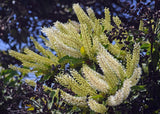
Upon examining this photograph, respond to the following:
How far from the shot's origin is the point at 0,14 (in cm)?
425

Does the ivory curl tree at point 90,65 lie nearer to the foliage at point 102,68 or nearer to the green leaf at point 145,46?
the foliage at point 102,68

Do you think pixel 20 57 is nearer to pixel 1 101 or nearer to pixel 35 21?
pixel 1 101

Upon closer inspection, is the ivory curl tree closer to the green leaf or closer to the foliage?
the foliage

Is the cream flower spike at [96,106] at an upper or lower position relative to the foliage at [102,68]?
lower

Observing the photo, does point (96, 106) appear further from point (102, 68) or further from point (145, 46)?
point (145, 46)

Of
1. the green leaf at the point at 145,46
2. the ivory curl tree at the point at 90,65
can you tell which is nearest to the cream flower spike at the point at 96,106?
the ivory curl tree at the point at 90,65

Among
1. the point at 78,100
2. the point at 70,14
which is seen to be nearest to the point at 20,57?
the point at 78,100

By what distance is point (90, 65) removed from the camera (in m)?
1.78

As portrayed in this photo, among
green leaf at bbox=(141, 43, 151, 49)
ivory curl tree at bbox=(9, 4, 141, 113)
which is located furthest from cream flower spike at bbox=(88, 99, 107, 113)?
green leaf at bbox=(141, 43, 151, 49)

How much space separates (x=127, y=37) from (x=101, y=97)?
69cm

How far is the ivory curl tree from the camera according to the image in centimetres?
134

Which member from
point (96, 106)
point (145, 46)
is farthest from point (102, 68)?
point (145, 46)

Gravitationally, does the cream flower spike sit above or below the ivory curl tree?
below

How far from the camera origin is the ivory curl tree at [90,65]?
134cm
